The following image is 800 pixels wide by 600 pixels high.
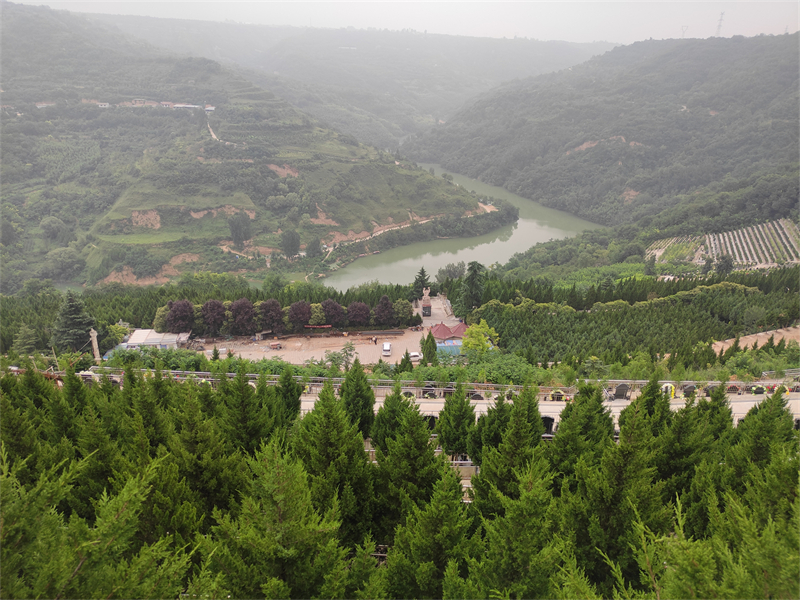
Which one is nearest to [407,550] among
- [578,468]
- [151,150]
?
[578,468]

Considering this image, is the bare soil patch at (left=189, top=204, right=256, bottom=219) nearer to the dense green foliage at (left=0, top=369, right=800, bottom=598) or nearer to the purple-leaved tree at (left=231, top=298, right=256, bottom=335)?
the purple-leaved tree at (left=231, top=298, right=256, bottom=335)

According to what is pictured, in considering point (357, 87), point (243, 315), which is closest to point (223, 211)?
point (243, 315)

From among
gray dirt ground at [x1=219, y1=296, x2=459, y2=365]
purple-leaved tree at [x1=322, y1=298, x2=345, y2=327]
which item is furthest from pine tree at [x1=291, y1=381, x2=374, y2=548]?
purple-leaved tree at [x1=322, y1=298, x2=345, y2=327]

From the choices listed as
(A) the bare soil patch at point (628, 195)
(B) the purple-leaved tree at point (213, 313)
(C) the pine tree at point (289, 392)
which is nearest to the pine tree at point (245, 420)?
(C) the pine tree at point (289, 392)

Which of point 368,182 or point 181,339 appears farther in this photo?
point 368,182

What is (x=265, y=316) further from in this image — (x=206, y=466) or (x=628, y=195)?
(x=628, y=195)

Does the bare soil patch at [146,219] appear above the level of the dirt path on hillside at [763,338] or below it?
above

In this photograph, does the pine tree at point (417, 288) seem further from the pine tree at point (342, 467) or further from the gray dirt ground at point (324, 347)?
the pine tree at point (342, 467)

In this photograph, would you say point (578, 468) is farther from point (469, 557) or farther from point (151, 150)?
point (151, 150)
